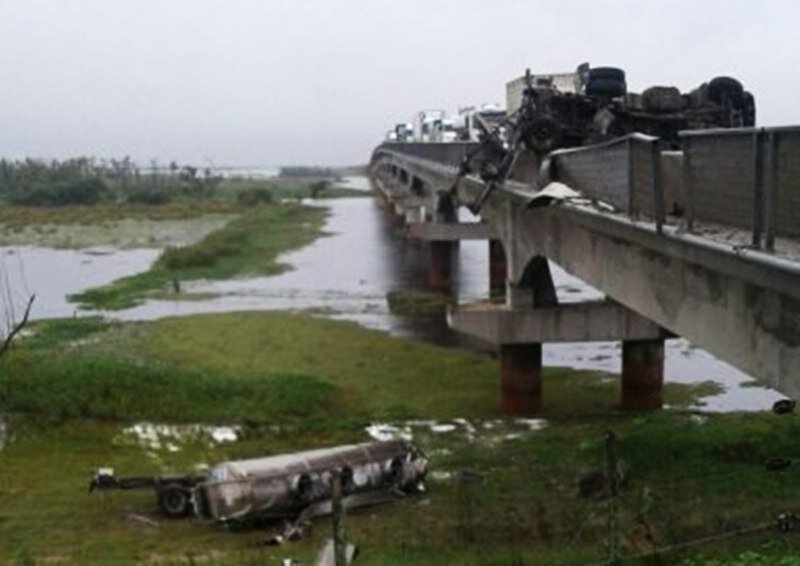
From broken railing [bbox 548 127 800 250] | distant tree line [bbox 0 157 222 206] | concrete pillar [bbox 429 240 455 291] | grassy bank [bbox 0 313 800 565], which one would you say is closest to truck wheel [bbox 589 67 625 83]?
broken railing [bbox 548 127 800 250]

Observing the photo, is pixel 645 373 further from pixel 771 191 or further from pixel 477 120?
pixel 771 191

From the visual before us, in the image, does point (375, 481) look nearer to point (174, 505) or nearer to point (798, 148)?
point (174, 505)

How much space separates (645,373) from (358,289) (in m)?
23.7

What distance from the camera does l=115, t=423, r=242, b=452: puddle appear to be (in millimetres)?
20375

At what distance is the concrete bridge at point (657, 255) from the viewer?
333 inches

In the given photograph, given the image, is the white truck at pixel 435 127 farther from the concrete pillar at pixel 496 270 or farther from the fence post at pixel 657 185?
the fence post at pixel 657 185

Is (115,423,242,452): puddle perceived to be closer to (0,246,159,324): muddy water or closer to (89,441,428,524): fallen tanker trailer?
(89,441,428,524): fallen tanker trailer

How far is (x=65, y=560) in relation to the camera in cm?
1362

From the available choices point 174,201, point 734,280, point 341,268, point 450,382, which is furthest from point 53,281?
point 174,201

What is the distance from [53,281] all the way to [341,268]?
14.7m

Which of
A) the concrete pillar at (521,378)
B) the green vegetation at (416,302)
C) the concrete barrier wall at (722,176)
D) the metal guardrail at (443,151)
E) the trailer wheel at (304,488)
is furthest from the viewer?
the green vegetation at (416,302)

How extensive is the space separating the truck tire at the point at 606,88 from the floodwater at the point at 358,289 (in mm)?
8463

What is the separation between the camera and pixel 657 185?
416 inches

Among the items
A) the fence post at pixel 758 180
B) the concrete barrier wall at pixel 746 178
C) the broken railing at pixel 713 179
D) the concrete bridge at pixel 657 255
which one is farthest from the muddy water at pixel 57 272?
the fence post at pixel 758 180
